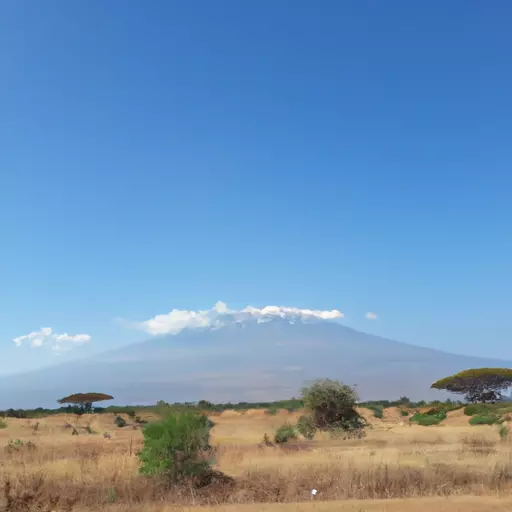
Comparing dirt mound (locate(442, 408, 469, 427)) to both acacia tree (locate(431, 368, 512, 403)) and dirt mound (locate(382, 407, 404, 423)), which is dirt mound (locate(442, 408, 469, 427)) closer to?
dirt mound (locate(382, 407, 404, 423))

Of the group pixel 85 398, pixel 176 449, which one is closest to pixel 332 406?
Result: pixel 176 449

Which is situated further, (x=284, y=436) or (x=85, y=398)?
(x=85, y=398)

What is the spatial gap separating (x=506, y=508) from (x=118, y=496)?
796cm

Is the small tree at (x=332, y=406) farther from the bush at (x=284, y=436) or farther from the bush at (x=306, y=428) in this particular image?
the bush at (x=284, y=436)

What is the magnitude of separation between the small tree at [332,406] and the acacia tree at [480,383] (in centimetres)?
4190

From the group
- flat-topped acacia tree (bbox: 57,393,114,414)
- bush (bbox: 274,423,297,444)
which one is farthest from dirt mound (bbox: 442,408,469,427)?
flat-topped acacia tree (bbox: 57,393,114,414)

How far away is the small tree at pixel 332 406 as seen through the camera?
33.2 m

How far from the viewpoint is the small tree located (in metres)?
33.2

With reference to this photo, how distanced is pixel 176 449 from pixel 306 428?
19.4 metres

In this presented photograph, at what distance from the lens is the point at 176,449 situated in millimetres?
14719

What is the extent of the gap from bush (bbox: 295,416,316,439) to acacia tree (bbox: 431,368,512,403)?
42.7 meters

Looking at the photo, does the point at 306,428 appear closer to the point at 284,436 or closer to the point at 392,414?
the point at 284,436

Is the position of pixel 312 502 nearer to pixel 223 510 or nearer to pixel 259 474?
pixel 223 510

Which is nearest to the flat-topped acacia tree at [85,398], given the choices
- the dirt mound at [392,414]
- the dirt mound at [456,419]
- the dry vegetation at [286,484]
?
the dirt mound at [392,414]
